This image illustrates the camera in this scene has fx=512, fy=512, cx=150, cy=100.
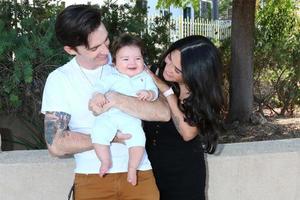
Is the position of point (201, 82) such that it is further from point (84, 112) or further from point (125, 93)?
point (84, 112)

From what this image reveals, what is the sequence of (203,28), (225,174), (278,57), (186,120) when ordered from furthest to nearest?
(203,28)
(278,57)
(225,174)
(186,120)

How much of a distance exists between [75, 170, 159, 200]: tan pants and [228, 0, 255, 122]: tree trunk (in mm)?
6091

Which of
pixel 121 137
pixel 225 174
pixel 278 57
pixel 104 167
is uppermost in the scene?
pixel 121 137

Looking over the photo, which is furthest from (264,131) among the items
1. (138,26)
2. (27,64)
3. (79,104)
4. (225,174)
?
(79,104)

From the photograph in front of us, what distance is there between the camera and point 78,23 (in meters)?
2.18

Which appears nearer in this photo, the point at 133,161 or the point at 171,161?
the point at 133,161

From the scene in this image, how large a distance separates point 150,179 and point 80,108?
1.47 ft

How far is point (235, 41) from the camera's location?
26.8 ft

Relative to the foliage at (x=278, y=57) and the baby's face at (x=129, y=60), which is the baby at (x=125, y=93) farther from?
the foliage at (x=278, y=57)

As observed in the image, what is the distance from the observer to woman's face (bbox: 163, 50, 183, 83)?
237 centimetres

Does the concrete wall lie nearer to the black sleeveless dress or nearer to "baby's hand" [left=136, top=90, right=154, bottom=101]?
the black sleeveless dress

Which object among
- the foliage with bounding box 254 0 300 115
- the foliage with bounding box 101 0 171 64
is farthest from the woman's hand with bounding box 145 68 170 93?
the foliage with bounding box 254 0 300 115

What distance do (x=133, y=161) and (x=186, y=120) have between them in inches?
13.5

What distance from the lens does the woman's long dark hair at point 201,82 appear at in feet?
7.57
